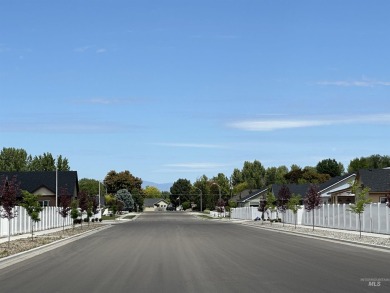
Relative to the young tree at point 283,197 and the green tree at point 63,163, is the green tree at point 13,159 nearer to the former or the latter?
the green tree at point 63,163

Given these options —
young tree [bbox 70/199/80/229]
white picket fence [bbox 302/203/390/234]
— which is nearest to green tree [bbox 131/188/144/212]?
young tree [bbox 70/199/80/229]

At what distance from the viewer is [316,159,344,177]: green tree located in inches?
6383

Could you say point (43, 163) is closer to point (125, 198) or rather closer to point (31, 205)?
point (125, 198)

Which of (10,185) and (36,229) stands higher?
(10,185)

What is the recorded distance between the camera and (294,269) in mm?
16891

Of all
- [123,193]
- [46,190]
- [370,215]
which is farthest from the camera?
[123,193]

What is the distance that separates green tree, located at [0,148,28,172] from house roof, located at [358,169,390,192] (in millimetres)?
106825

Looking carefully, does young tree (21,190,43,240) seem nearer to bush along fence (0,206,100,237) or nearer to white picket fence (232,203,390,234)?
bush along fence (0,206,100,237)

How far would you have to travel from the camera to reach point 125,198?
159 m

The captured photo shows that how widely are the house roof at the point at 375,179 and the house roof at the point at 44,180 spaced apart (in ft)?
135

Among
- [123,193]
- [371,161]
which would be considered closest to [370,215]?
[371,161]

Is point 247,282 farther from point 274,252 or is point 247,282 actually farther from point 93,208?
point 93,208

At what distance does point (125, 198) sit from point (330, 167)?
194ft

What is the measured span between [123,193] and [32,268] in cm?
14175
